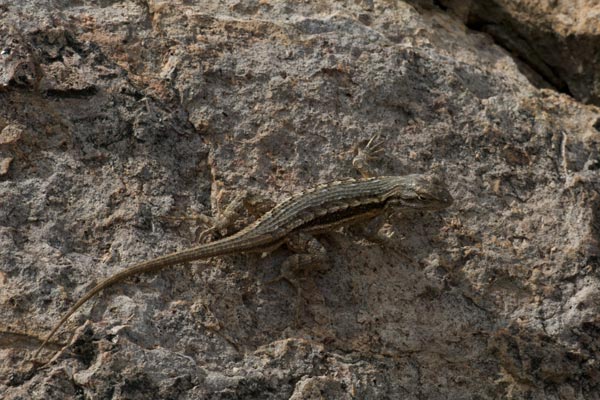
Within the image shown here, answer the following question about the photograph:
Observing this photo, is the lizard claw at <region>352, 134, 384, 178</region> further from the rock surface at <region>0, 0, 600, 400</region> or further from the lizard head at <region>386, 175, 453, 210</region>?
the lizard head at <region>386, 175, 453, 210</region>

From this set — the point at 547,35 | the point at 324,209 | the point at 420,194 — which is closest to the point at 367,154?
the point at 420,194

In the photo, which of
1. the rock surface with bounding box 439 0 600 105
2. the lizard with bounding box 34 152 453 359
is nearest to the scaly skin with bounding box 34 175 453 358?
the lizard with bounding box 34 152 453 359

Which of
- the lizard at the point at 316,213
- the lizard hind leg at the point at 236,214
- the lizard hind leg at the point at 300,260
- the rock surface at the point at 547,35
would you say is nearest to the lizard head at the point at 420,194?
the lizard at the point at 316,213

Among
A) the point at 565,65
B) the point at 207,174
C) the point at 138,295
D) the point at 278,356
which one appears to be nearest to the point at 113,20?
the point at 207,174

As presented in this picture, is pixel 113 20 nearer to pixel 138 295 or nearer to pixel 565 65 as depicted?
pixel 138 295

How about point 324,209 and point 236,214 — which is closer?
point 236,214

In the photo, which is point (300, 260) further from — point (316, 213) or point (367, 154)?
point (367, 154)

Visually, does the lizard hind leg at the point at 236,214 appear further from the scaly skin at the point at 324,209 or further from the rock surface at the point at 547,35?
the rock surface at the point at 547,35
